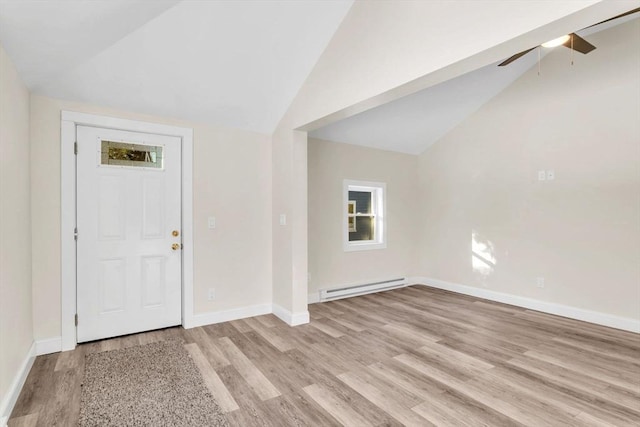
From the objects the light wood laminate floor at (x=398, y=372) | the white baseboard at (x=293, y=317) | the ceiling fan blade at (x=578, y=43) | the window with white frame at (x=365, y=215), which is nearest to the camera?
the light wood laminate floor at (x=398, y=372)

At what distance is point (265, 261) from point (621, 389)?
3.37 m

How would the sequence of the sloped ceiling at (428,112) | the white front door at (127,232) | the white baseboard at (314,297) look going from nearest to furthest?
the white front door at (127,232)
the sloped ceiling at (428,112)
the white baseboard at (314,297)

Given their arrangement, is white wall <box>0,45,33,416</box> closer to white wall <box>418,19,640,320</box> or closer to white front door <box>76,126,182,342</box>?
white front door <box>76,126,182,342</box>

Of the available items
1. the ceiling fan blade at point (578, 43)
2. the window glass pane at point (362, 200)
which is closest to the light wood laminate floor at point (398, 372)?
the window glass pane at point (362, 200)

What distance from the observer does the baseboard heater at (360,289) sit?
182 inches

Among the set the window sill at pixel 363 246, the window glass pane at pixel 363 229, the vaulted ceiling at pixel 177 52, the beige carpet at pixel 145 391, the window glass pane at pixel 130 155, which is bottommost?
the beige carpet at pixel 145 391

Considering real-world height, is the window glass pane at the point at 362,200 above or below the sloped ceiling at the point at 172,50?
below

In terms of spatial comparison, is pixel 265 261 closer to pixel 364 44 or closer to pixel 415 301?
pixel 415 301

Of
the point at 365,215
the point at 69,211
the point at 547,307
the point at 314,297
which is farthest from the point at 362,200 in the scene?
the point at 69,211

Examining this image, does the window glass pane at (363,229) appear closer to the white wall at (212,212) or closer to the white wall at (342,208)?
the white wall at (342,208)

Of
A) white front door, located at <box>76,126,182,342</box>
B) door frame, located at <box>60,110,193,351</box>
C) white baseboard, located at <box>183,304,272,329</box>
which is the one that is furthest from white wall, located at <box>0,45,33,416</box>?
white baseboard, located at <box>183,304,272,329</box>

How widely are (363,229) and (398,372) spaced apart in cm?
294

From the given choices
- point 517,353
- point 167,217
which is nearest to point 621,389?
point 517,353

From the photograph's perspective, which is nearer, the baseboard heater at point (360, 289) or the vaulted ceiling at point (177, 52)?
the vaulted ceiling at point (177, 52)
